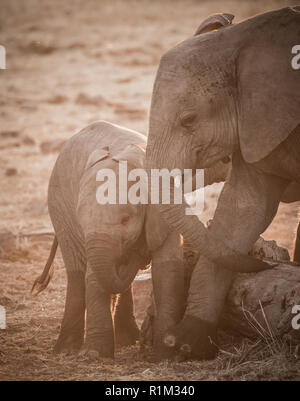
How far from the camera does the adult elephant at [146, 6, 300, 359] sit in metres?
4.49

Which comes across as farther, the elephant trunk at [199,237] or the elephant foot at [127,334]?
the elephant foot at [127,334]

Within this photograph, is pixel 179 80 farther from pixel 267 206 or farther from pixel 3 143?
pixel 3 143

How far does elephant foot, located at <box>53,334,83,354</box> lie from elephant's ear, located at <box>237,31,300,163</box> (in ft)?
5.95

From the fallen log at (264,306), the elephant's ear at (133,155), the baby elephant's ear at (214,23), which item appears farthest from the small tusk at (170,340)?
the baby elephant's ear at (214,23)

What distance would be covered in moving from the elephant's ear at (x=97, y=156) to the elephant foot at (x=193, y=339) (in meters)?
1.22

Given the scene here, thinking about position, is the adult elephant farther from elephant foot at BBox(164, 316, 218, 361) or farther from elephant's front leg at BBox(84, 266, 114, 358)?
elephant's front leg at BBox(84, 266, 114, 358)

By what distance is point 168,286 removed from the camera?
4867 mm

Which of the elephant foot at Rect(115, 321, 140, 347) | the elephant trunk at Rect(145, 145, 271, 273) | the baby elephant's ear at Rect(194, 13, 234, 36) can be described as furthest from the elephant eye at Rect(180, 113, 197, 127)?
the elephant foot at Rect(115, 321, 140, 347)

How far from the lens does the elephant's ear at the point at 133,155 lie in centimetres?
495

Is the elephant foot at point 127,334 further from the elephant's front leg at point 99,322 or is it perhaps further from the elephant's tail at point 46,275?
the elephant's tail at point 46,275

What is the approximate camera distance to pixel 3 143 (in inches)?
494

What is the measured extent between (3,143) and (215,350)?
8575mm
